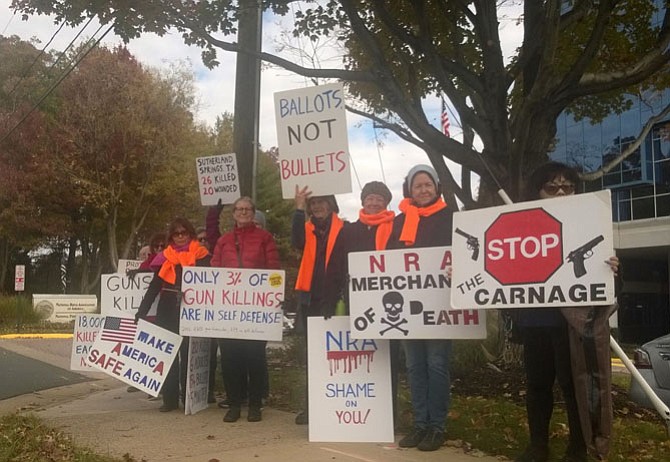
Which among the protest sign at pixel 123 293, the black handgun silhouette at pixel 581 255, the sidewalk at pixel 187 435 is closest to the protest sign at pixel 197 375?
the sidewalk at pixel 187 435

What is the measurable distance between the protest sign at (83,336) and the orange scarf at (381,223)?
Answer: 13.1 feet

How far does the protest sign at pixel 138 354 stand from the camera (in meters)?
6.82

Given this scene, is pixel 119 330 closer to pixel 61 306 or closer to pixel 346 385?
pixel 346 385

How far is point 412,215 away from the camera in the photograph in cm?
542

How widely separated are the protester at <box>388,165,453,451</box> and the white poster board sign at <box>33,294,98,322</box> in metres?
19.0

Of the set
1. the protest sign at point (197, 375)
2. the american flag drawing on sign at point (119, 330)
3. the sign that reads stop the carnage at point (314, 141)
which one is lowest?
the protest sign at point (197, 375)

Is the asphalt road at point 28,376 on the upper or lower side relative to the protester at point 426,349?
lower

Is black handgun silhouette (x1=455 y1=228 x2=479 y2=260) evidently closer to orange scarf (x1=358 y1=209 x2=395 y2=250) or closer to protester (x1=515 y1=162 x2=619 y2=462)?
protester (x1=515 y1=162 x2=619 y2=462)

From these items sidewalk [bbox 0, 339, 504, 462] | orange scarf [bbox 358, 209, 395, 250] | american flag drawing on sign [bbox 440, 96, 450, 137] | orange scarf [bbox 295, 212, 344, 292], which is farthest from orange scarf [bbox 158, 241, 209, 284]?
american flag drawing on sign [bbox 440, 96, 450, 137]

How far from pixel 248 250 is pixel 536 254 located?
2.92m

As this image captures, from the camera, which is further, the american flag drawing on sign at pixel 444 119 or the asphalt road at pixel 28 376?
the american flag drawing on sign at pixel 444 119

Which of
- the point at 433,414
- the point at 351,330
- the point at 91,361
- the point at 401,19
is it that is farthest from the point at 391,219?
the point at 401,19

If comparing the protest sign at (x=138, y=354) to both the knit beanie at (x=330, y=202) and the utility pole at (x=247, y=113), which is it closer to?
the knit beanie at (x=330, y=202)

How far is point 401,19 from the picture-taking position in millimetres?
9484
